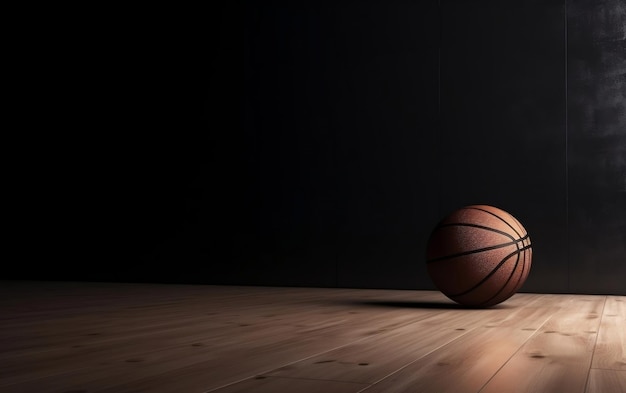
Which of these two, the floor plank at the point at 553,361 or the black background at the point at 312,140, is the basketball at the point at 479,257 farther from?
the black background at the point at 312,140

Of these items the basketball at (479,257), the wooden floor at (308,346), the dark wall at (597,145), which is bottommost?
the wooden floor at (308,346)

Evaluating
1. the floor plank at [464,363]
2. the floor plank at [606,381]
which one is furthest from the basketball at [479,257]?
the floor plank at [606,381]

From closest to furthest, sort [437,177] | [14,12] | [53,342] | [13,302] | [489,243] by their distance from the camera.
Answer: [53,342], [489,243], [13,302], [437,177], [14,12]

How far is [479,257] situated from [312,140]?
8.12ft

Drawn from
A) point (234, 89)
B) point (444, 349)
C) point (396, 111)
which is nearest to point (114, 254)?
point (234, 89)

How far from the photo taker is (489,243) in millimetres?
3543

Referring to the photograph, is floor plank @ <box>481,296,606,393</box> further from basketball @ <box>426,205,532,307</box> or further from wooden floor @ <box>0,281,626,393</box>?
basketball @ <box>426,205,532,307</box>

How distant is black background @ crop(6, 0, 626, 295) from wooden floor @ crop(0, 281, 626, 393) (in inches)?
50.5

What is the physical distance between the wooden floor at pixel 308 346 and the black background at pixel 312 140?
4.21ft

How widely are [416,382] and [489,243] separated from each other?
2.00m

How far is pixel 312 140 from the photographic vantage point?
5758mm

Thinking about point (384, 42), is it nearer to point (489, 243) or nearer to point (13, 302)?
point (489, 243)

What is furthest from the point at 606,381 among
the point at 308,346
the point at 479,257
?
the point at 479,257

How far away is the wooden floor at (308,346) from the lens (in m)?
1.64
